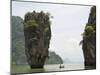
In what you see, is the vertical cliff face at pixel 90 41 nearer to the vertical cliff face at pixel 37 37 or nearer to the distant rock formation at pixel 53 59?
the distant rock formation at pixel 53 59

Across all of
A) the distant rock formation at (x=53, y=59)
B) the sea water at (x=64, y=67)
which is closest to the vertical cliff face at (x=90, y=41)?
the sea water at (x=64, y=67)

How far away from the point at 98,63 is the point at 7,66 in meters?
1.19

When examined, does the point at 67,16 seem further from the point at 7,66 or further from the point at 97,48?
the point at 7,66

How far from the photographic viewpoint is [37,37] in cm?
263

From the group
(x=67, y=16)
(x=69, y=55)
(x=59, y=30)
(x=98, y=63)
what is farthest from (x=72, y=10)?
(x=98, y=63)

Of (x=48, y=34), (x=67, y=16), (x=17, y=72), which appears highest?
(x=67, y=16)

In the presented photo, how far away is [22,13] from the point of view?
256cm

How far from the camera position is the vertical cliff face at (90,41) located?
9.33 ft

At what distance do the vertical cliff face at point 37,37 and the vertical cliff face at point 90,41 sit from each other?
50 centimetres

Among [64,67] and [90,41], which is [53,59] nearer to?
[64,67]

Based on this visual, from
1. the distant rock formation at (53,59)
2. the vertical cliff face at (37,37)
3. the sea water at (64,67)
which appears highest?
the vertical cliff face at (37,37)

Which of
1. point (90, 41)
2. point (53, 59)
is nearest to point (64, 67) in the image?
point (53, 59)

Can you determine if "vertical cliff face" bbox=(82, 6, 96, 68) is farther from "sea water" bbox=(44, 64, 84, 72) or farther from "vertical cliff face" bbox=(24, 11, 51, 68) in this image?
"vertical cliff face" bbox=(24, 11, 51, 68)

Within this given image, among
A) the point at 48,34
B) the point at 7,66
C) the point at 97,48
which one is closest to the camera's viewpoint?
the point at 7,66
